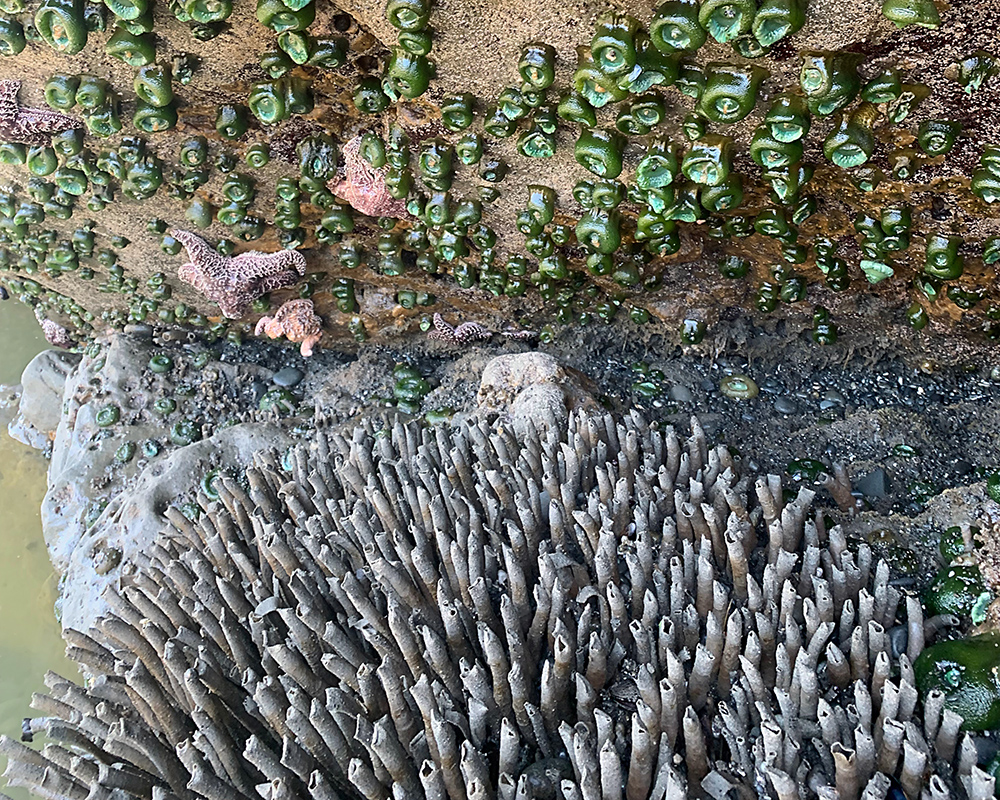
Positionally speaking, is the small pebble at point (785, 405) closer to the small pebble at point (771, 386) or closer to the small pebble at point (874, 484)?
the small pebble at point (771, 386)

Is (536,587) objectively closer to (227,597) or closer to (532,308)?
(227,597)

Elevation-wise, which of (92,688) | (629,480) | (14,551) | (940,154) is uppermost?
(940,154)

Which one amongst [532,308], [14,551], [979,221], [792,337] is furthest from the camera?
[14,551]

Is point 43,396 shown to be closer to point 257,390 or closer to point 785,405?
point 257,390

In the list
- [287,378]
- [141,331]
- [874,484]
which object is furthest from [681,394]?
[141,331]

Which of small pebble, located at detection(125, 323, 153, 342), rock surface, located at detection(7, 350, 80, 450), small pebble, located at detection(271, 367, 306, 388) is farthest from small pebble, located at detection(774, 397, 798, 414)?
rock surface, located at detection(7, 350, 80, 450)

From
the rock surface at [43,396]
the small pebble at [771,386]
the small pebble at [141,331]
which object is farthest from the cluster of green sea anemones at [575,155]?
the rock surface at [43,396]

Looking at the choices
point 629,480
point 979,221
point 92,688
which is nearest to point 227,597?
point 92,688

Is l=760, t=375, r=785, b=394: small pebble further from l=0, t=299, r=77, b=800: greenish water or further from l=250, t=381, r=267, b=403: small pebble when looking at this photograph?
l=0, t=299, r=77, b=800: greenish water
